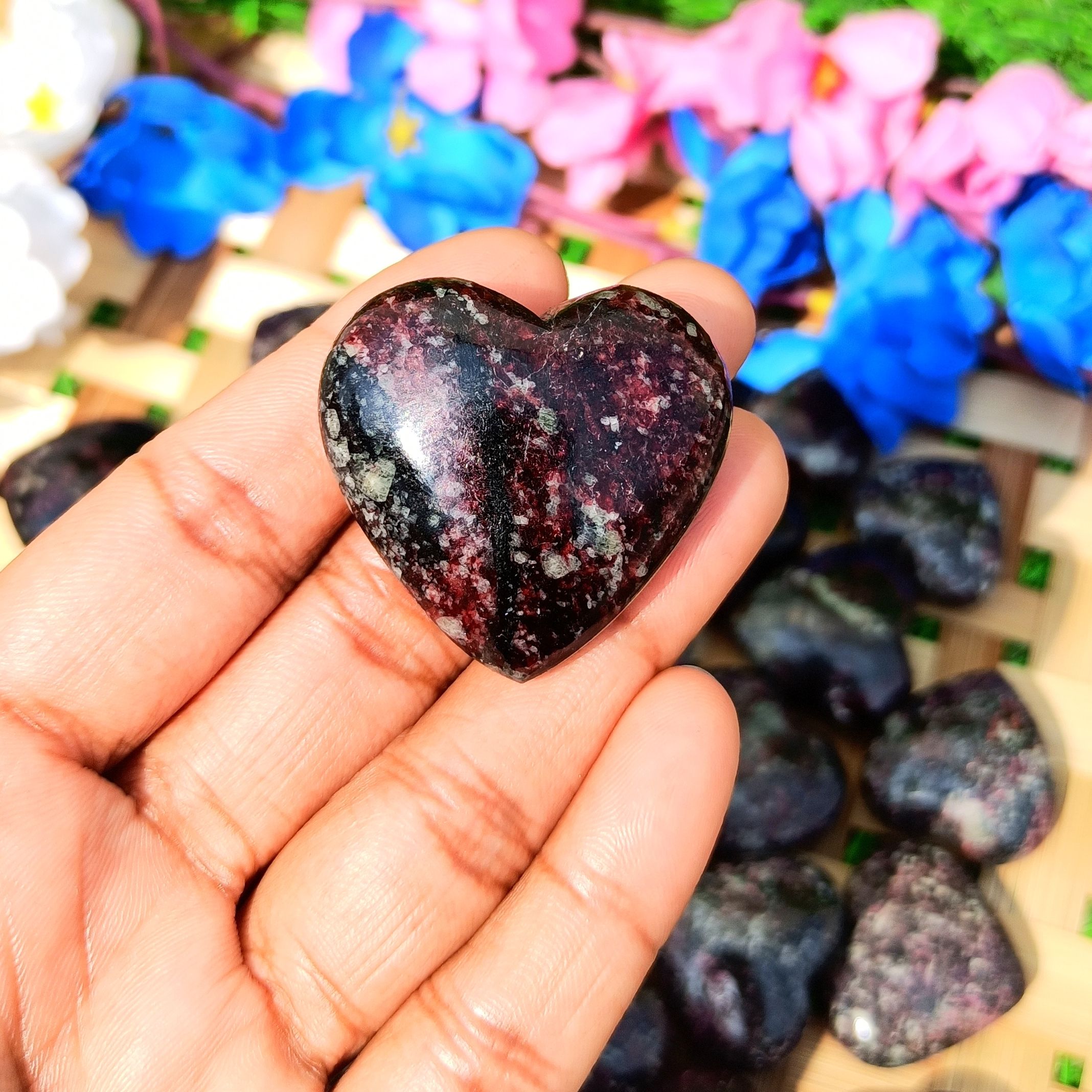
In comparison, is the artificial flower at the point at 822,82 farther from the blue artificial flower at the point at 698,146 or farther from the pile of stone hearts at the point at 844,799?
the pile of stone hearts at the point at 844,799

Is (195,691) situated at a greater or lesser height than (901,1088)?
greater

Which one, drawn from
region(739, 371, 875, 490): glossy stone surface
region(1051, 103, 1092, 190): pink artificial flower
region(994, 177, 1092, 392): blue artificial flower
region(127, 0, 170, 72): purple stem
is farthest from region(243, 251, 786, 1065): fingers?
region(127, 0, 170, 72): purple stem

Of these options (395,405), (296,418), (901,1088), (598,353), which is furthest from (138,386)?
(901,1088)

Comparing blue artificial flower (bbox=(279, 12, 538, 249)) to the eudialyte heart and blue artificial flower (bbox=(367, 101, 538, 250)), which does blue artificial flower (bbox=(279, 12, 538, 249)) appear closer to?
blue artificial flower (bbox=(367, 101, 538, 250))

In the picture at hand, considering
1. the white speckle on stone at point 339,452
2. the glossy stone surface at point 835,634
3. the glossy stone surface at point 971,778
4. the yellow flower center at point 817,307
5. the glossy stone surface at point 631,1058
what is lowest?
the glossy stone surface at point 631,1058

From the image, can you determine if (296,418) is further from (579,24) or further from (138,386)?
(579,24)

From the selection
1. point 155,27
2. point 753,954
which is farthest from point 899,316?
point 155,27

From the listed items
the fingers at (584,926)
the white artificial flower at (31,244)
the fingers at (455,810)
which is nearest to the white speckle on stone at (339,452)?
the fingers at (455,810)

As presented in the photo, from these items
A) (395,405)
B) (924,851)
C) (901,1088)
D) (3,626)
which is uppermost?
(395,405)
